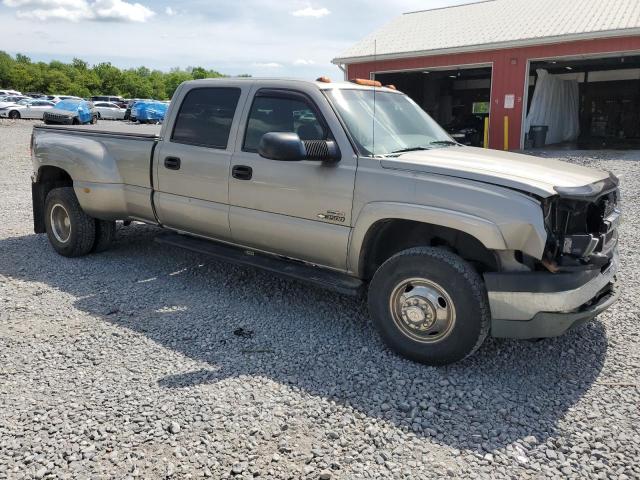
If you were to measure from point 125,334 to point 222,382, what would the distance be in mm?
1106

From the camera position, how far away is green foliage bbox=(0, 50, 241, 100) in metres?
73.0

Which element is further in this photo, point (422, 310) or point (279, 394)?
point (422, 310)

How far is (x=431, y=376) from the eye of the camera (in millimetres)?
3625

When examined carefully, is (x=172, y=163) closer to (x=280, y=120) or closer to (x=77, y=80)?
(x=280, y=120)

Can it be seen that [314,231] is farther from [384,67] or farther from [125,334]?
[384,67]

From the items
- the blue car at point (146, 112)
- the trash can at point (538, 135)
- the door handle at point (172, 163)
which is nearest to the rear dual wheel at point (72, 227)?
the door handle at point (172, 163)

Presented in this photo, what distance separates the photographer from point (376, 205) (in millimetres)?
3830

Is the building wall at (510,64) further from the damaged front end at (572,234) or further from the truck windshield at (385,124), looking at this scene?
the damaged front end at (572,234)

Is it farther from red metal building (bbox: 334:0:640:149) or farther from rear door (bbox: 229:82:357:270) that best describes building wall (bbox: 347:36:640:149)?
rear door (bbox: 229:82:357:270)

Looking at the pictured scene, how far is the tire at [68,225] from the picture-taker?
19.8ft

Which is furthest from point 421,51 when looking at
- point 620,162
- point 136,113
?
point 136,113

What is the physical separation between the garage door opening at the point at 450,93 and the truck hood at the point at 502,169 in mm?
20132

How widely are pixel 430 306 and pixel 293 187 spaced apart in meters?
1.40

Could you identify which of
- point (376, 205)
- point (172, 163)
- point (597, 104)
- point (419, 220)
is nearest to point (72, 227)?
point (172, 163)
